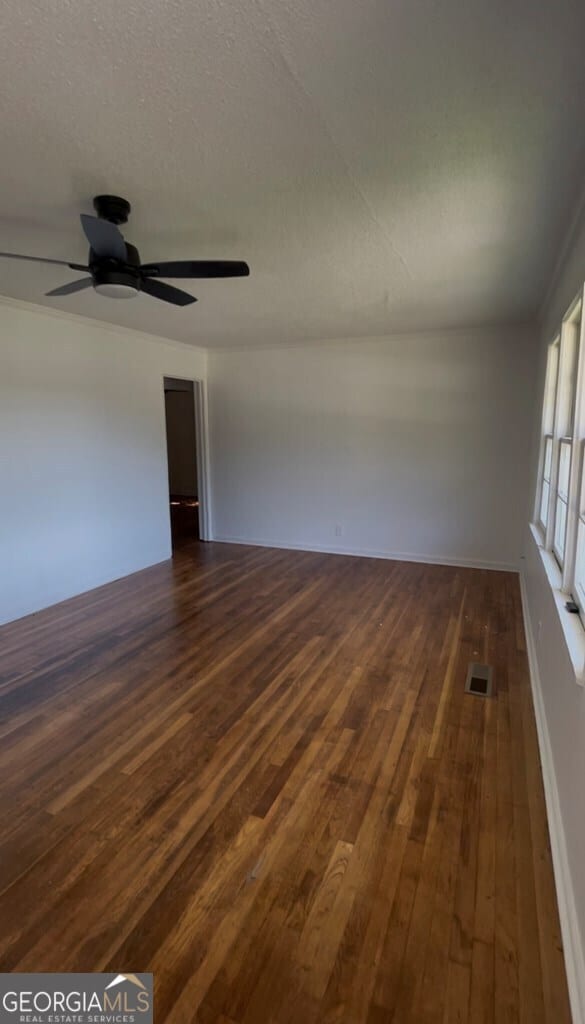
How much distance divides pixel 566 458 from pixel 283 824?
2335mm

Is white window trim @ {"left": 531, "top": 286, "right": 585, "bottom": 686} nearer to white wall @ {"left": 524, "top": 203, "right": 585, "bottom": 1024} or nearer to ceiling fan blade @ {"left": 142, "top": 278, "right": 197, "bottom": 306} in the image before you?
white wall @ {"left": 524, "top": 203, "right": 585, "bottom": 1024}

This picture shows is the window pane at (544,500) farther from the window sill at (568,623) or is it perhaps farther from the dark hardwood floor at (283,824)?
the dark hardwood floor at (283,824)

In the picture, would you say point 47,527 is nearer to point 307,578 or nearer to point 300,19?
point 307,578

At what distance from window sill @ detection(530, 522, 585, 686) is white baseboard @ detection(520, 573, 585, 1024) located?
23.6 inches

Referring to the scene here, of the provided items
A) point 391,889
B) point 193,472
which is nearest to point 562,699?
point 391,889

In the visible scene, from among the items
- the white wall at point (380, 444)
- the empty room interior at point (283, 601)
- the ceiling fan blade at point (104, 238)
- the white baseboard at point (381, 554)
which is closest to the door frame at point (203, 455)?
the white wall at point (380, 444)

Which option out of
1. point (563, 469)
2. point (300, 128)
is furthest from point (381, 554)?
point (300, 128)

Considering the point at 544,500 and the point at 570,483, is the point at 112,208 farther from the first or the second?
the point at 544,500

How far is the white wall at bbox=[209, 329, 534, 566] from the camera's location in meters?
4.95

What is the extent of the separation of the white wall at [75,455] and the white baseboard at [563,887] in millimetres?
3799

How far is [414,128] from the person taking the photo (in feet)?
5.33

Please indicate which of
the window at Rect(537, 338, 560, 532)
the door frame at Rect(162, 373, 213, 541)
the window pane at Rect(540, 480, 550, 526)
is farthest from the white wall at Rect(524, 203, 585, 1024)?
the door frame at Rect(162, 373, 213, 541)

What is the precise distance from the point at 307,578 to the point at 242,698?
2.28 m

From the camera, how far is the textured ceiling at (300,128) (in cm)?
122
